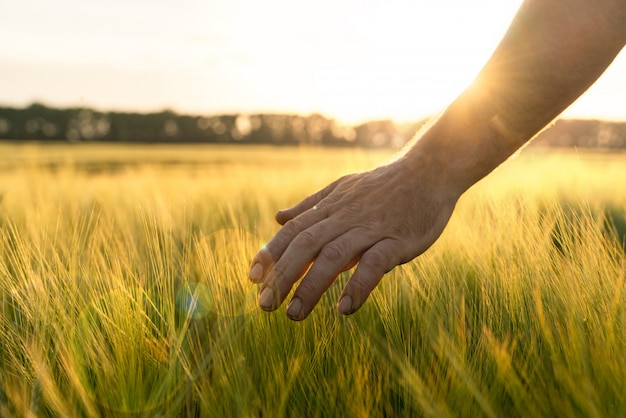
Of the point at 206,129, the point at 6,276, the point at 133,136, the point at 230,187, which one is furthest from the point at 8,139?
the point at 6,276

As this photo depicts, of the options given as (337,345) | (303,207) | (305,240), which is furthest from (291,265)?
(303,207)

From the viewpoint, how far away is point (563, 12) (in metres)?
0.97

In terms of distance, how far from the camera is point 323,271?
3.05 feet

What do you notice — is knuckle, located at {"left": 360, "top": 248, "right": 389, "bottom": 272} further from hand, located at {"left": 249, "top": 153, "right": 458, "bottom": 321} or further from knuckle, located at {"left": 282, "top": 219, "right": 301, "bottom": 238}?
knuckle, located at {"left": 282, "top": 219, "right": 301, "bottom": 238}

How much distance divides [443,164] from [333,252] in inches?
11.3

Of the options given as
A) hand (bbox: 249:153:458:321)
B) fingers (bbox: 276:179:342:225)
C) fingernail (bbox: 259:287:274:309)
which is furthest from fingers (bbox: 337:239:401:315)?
fingers (bbox: 276:179:342:225)

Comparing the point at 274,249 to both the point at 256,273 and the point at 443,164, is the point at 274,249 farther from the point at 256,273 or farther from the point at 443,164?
the point at 443,164

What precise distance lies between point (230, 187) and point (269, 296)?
2.78 metres

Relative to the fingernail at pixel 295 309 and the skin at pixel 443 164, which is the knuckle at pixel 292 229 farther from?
the fingernail at pixel 295 309

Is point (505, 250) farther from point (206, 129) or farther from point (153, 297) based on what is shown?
point (206, 129)

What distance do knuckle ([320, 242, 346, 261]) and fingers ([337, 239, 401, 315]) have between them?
34 millimetres

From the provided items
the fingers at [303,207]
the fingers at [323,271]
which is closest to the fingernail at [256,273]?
the fingers at [323,271]

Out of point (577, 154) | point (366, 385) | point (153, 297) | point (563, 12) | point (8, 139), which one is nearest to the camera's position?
point (366, 385)

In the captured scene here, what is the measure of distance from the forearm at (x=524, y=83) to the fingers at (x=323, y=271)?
239 mm
